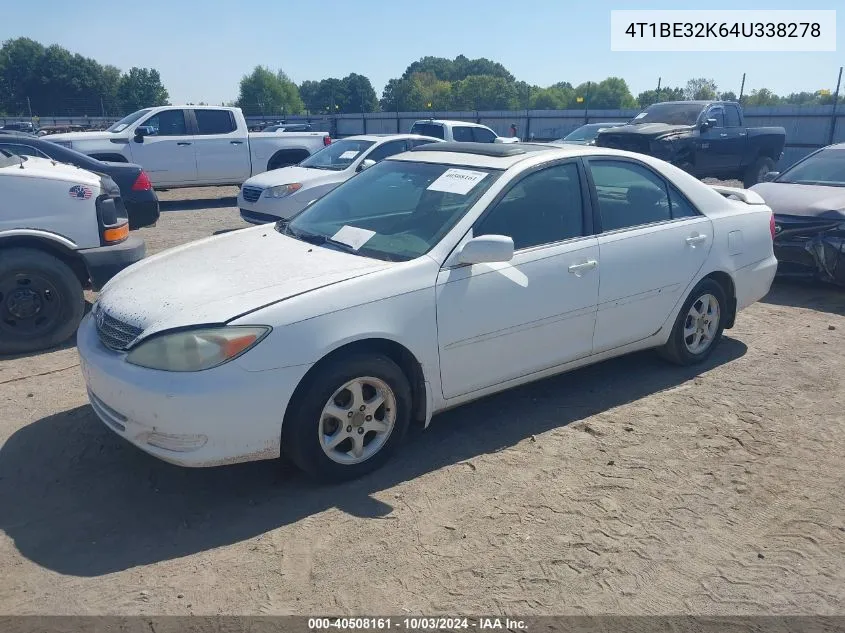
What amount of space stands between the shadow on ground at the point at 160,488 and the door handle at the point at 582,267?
90cm

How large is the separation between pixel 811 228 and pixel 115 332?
6657 millimetres

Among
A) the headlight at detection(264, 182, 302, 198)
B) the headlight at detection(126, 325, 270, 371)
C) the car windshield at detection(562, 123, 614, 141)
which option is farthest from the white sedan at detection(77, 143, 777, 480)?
the car windshield at detection(562, 123, 614, 141)

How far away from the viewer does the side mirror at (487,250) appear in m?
3.63

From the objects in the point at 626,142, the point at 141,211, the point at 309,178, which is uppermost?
the point at 626,142

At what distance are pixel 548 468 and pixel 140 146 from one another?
12.3 metres

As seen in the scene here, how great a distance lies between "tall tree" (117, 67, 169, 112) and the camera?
68750 millimetres

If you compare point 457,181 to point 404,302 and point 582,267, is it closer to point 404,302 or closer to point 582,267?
point 582,267

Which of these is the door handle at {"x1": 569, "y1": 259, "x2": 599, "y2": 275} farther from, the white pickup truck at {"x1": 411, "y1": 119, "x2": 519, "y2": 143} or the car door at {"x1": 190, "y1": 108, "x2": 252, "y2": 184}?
the white pickup truck at {"x1": 411, "y1": 119, "x2": 519, "y2": 143}

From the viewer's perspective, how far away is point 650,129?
13.5 metres

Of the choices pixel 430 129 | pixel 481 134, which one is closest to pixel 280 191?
pixel 430 129

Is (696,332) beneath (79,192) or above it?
beneath

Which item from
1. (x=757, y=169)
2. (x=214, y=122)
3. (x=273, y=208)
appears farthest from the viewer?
(x=757, y=169)

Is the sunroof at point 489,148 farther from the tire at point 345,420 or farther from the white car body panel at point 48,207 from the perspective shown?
the white car body panel at point 48,207

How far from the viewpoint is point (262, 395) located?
10.4ft
